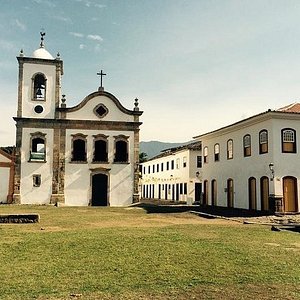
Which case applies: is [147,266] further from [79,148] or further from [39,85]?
[39,85]

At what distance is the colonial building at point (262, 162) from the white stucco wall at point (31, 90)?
14072 mm

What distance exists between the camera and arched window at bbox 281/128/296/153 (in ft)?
67.2

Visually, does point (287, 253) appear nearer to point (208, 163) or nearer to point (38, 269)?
point (38, 269)

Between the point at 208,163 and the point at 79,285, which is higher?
the point at 208,163

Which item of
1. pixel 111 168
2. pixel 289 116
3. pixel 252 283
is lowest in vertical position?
pixel 252 283

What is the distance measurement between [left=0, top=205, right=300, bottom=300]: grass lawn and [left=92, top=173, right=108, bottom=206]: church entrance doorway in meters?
18.8

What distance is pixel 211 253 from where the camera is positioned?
8.54 m

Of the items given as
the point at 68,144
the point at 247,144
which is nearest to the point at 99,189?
the point at 68,144

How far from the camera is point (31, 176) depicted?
29375 mm

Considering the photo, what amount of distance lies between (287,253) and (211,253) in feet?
6.02

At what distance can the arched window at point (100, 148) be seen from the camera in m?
30.5

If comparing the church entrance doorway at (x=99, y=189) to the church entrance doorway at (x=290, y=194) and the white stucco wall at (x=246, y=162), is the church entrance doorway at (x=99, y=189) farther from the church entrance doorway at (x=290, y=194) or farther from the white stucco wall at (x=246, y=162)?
the church entrance doorway at (x=290, y=194)

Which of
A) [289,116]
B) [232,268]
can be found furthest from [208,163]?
[232,268]

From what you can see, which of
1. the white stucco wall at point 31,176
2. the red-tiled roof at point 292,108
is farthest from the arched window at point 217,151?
the white stucco wall at point 31,176
